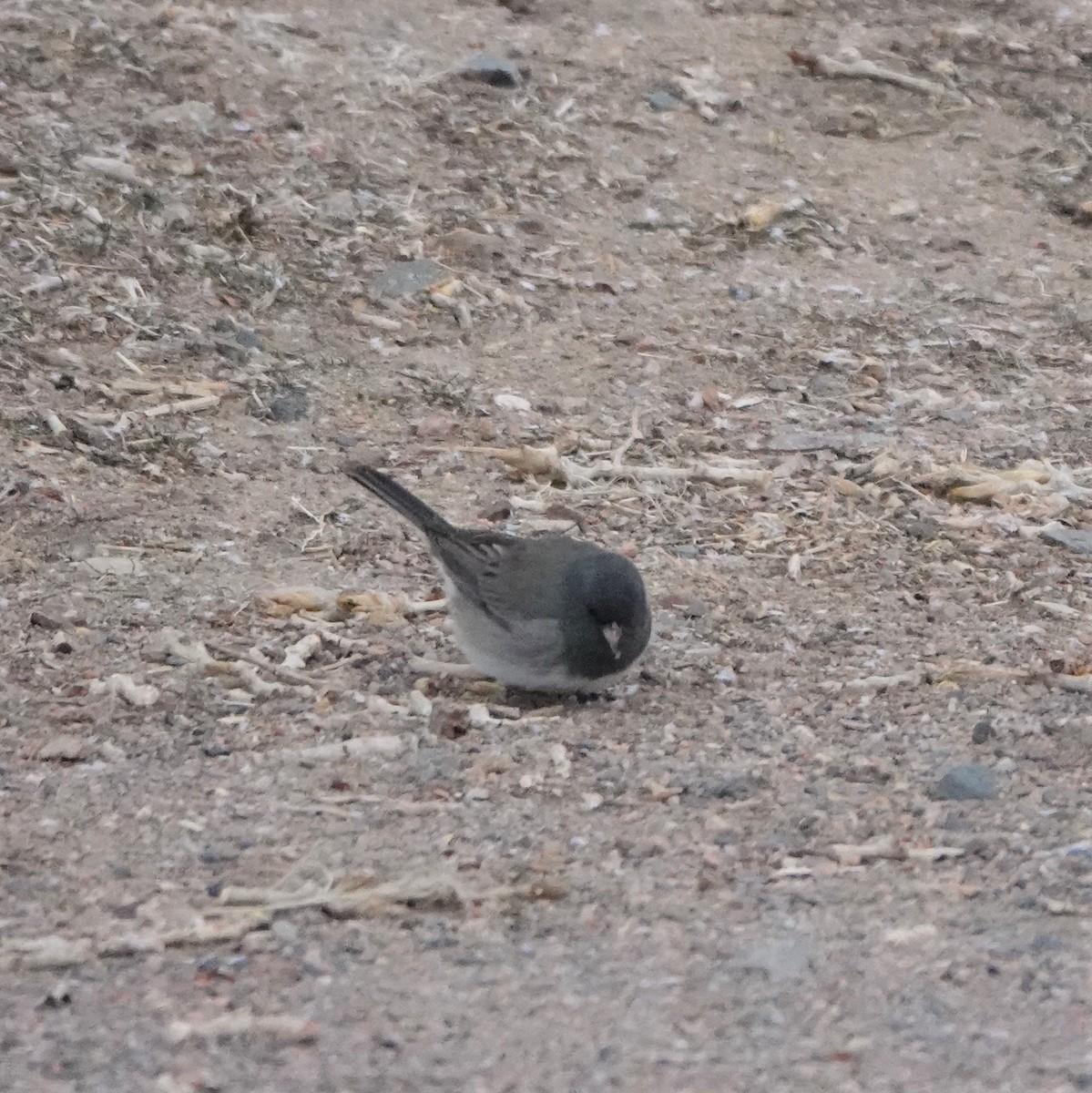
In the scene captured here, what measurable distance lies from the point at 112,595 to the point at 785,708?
198cm

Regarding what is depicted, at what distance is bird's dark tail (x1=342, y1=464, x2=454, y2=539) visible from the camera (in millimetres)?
5207

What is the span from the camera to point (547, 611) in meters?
4.71

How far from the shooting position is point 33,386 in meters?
6.17

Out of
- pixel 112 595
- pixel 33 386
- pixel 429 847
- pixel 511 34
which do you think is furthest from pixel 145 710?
pixel 511 34

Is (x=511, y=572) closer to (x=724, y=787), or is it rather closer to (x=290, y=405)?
(x=724, y=787)

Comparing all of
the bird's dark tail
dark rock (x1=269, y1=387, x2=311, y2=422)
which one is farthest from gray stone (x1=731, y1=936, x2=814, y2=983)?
dark rock (x1=269, y1=387, x2=311, y2=422)

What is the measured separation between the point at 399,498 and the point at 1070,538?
217cm

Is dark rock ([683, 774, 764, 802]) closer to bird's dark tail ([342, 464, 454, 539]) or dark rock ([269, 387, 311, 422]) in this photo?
bird's dark tail ([342, 464, 454, 539])

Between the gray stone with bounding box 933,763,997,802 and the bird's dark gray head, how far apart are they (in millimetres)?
904

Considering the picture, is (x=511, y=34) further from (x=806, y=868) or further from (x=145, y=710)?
(x=806, y=868)

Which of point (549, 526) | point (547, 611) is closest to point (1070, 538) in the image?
point (549, 526)

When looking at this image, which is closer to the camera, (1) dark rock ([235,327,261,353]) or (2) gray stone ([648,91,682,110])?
(1) dark rock ([235,327,261,353])

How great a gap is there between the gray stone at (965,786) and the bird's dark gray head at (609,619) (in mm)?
904

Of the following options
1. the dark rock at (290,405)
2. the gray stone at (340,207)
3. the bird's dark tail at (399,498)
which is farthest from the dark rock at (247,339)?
the bird's dark tail at (399,498)
